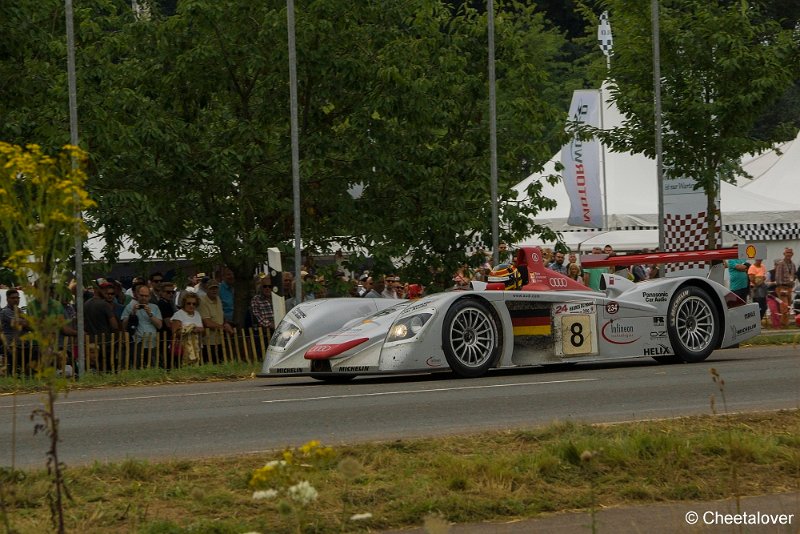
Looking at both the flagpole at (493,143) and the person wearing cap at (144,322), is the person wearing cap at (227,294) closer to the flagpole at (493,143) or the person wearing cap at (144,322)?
the person wearing cap at (144,322)

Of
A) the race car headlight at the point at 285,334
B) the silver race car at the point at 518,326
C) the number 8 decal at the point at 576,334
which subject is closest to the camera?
the silver race car at the point at 518,326

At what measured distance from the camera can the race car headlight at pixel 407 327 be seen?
15539mm

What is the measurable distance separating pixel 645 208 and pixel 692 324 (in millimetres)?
19113

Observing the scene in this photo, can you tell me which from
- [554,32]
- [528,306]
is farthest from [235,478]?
[554,32]

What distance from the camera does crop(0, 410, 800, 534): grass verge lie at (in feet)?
23.7

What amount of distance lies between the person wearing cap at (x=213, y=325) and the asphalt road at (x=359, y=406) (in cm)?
336

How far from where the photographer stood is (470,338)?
16094mm

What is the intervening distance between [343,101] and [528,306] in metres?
8.91

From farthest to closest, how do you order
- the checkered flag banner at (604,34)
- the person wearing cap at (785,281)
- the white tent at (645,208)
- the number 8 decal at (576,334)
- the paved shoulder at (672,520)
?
the checkered flag banner at (604,34)
the white tent at (645,208)
the person wearing cap at (785,281)
the number 8 decal at (576,334)
the paved shoulder at (672,520)

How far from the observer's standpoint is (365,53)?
24.0 metres

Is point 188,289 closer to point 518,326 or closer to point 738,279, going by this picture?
point 518,326

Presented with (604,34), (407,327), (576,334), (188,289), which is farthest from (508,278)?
(604,34)

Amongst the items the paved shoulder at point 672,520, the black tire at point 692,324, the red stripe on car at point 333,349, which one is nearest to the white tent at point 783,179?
the black tire at point 692,324

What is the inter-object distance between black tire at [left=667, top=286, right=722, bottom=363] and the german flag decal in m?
1.75
